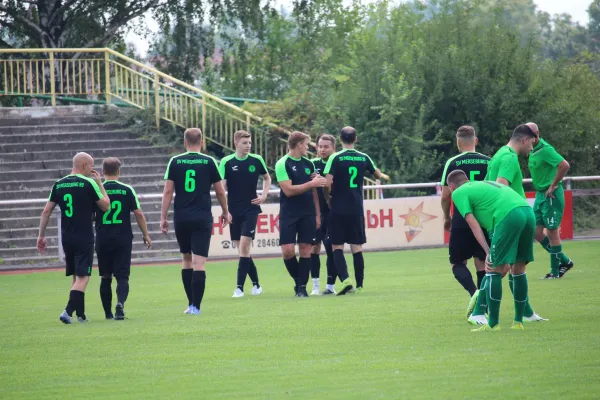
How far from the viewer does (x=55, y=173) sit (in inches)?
1040

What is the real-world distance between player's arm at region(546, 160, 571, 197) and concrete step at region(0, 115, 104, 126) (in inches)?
667

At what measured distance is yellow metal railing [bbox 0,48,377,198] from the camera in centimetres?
2803

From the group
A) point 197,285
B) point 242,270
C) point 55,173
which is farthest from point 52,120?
point 197,285

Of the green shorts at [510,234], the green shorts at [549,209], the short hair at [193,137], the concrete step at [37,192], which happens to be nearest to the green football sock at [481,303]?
the green shorts at [510,234]

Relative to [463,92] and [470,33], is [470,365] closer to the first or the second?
[463,92]

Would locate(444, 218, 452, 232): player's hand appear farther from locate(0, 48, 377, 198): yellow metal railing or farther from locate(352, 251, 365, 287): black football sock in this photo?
locate(0, 48, 377, 198): yellow metal railing

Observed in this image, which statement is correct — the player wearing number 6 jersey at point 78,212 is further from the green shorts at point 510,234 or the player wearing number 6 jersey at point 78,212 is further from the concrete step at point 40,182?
the concrete step at point 40,182

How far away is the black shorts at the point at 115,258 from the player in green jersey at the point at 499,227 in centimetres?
443

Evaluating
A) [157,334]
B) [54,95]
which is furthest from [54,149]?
[157,334]

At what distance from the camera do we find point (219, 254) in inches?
885

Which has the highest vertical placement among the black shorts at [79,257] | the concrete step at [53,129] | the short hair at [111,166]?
the concrete step at [53,129]

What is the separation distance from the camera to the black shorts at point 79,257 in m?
11.7

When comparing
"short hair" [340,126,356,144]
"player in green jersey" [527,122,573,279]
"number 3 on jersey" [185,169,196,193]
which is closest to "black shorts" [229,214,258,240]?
"short hair" [340,126,356,144]

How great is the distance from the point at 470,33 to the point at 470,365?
23.1 metres
